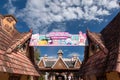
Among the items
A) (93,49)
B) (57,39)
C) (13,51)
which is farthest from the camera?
(57,39)

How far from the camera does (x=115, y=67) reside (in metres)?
7.43

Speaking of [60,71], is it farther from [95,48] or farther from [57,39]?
[95,48]

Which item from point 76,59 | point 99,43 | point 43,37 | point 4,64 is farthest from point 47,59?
point 4,64

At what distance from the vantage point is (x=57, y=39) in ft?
55.4

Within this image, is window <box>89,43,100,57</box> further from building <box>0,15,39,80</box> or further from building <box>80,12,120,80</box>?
building <box>0,15,39,80</box>

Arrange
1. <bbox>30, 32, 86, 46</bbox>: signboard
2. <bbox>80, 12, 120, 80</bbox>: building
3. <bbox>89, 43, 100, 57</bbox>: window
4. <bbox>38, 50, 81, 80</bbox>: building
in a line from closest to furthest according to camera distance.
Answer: <bbox>80, 12, 120, 80</bbox>: building, <bbox>89, 43, 100, 57</bbox>: window, <bbox>30, 32, 86, 46</bbox>: signboard, <bbox>38, 50, 81, 80</bbox>: building

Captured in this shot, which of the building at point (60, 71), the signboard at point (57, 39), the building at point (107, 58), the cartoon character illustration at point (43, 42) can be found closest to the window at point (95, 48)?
the building at point (107, 58)

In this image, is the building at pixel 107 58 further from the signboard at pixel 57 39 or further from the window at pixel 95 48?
the signboard at pixel 57 39

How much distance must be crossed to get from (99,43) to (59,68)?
28.0 metres

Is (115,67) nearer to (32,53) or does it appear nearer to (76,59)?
(32,53)

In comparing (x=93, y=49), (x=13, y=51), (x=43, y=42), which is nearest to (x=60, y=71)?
(x=43, y=42)

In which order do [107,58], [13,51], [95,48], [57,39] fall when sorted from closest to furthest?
[107,58] → [13,51] → [95,48] → [57,39]

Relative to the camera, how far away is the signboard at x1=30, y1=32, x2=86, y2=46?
16688mm

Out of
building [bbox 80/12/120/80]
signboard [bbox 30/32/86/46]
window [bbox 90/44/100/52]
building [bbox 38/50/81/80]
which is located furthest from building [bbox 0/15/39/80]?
building [bbox 38/50/81/80]
